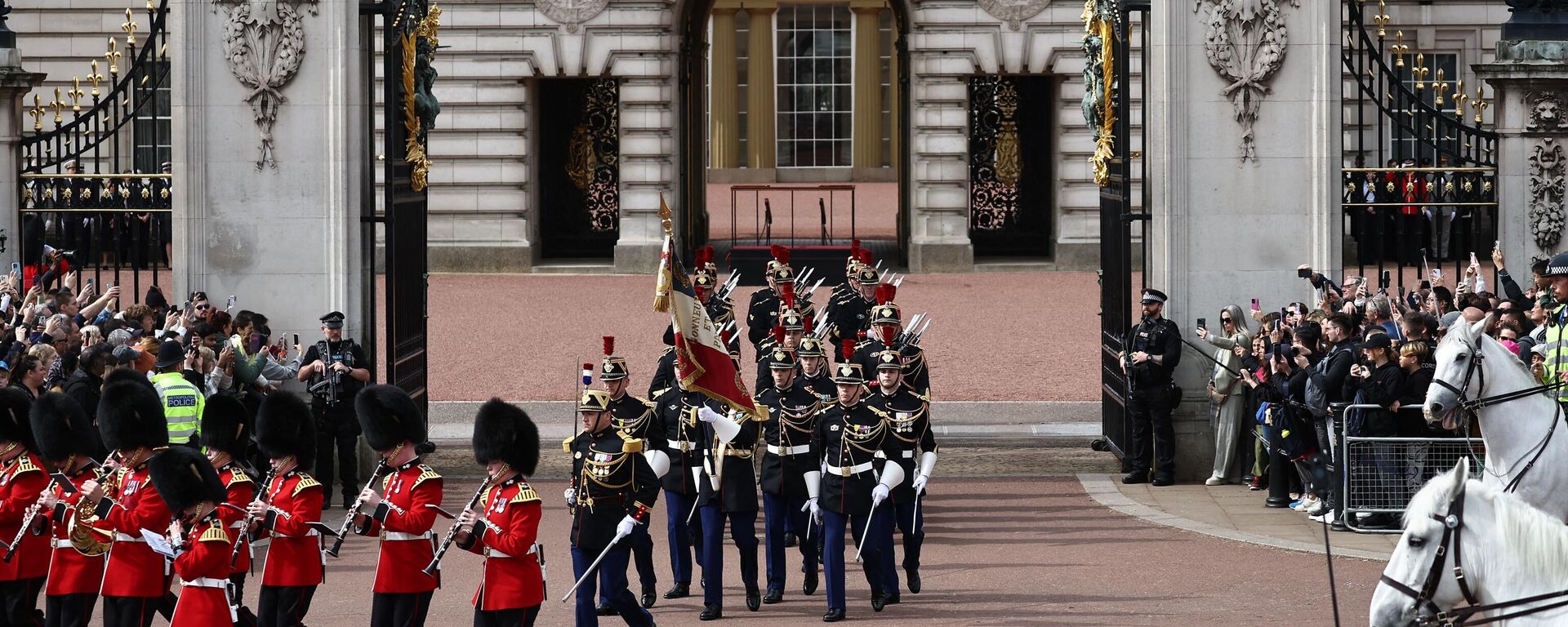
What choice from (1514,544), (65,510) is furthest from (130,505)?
(1514,544)

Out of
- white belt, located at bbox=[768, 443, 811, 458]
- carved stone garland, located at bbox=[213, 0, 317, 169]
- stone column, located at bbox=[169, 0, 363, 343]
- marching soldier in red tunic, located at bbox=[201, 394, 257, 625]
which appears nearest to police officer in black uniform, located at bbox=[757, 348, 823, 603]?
white belt, located at bbox=[768, 443, 811, 458]

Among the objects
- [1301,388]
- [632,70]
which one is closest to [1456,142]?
[1301,388]

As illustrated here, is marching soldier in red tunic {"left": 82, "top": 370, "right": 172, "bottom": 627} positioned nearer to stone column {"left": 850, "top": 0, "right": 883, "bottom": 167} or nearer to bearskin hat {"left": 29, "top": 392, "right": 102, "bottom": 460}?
bearskin hat {"left": 29, "top": 392, "right": 102, "bottom": 460}

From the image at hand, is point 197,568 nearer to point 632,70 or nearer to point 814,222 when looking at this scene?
point 632,70

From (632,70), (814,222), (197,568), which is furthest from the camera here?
(814,222)

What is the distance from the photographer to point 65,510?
894 centimetres

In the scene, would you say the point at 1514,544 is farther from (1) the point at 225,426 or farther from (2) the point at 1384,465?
(2) the point at 1384,465

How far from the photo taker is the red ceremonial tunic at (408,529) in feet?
28.0

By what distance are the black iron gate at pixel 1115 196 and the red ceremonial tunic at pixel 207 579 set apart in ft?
24.1

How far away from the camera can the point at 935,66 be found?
2961 cm

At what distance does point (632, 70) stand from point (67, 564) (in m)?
20.8

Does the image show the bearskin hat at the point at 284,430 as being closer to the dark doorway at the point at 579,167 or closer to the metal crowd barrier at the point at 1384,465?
the metal crowd barrier at the point at 1384,465

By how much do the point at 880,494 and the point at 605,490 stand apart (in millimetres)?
1432

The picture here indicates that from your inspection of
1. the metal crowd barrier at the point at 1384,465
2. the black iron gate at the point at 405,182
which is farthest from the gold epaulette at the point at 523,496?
the metal crowd barrier at the point at 1384,465
